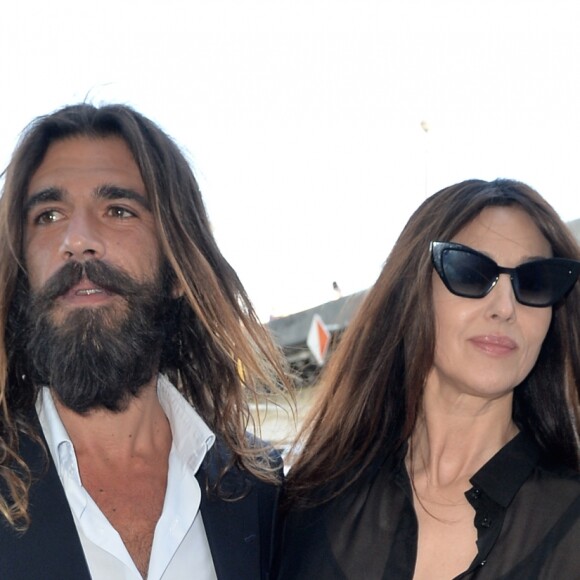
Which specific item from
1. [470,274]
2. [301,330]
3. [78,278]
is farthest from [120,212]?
[301,330]

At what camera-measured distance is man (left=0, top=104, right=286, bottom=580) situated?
8.33 feet

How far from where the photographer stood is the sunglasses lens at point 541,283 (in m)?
2.65

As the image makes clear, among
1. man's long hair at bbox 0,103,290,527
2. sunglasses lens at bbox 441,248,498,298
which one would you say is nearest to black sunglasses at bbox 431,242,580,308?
sunglasses lens at bbox 441,248,498,298

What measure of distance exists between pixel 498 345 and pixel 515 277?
211mm

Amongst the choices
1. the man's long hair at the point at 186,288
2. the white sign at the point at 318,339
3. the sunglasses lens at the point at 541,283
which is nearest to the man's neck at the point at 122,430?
the man's long hair at the point at 186,288

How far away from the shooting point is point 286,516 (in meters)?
2.92

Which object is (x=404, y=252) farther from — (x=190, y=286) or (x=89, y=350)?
(x=89, y=350)

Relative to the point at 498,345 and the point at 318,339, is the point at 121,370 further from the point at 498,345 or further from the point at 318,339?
the point at 318,339

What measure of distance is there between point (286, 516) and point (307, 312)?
5732 millimetres

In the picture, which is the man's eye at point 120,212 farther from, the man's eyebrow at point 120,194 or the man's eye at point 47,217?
the man's eye at point 47,217

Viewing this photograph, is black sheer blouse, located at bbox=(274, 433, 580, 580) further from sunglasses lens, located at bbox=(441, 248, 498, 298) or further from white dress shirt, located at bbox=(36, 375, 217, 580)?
sunglasses lens, located at bbox=(441, 248, 498, 298)

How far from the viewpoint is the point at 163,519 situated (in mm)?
2646

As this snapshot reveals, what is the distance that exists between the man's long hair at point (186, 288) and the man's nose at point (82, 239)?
0.73 ft

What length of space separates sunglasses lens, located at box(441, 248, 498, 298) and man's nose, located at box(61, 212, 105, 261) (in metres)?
1.09
